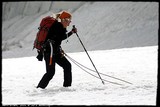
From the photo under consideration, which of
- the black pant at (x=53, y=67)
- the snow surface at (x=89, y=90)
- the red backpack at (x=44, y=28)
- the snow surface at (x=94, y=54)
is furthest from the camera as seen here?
the black pant at (x=53, y=67)

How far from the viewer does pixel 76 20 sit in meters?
30.1

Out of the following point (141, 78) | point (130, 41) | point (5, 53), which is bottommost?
point (141, 78)

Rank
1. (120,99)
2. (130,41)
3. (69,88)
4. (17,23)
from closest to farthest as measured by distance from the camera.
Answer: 1. (120,99)
2. (69,88)
3. (130,41)
4. (17,23)

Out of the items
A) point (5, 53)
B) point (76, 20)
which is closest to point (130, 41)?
point (76, 20)

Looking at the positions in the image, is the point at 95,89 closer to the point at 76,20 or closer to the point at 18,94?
the point at 18,94

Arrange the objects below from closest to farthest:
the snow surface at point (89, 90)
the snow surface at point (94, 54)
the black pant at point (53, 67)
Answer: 1. the snow surface at point (89, 90)
2. the snow surface at point (94, 54)
3. the black pant at point (53, 67)

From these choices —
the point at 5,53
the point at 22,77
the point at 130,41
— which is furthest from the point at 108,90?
the point at 5,53

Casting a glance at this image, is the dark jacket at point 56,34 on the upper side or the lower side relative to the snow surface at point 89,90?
upper

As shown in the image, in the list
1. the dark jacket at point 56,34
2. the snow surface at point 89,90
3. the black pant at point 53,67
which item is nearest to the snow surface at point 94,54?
the snow surface at point 89,90

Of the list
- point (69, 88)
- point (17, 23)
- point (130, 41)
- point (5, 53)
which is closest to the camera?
point (69, 88)

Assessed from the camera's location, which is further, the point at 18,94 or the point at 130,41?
the point at 130,41

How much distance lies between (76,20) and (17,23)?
261 inches

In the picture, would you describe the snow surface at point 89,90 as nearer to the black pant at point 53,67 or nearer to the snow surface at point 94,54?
the snow surface at point 94,54

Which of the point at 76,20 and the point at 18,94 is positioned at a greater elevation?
the point at 76,20
